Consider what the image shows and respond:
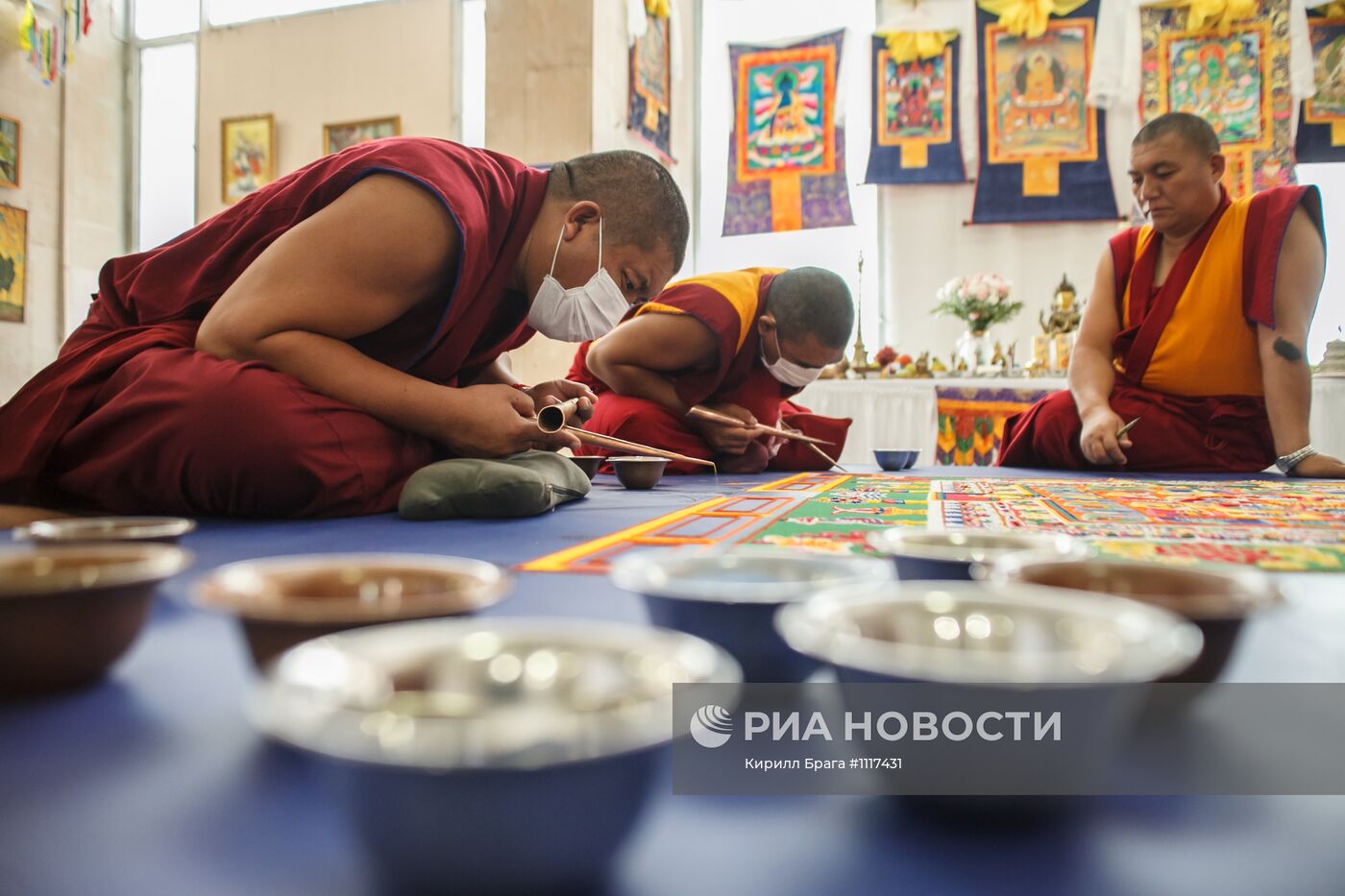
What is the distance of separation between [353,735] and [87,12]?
27.0 feet

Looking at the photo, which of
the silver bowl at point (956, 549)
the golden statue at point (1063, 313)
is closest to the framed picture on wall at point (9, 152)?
the golden statue at point (1063, 313)

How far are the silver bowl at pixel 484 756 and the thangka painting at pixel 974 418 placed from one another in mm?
4713

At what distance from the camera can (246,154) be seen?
7141 mm

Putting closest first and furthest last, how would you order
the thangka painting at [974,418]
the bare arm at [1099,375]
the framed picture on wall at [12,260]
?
the bare arm at [1099,375], the thangka painting at [974,418], the framed picture on wall at [12,260]

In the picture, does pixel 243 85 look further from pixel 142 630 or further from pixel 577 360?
pixel 142 630

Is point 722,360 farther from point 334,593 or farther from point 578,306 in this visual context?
point 334,593

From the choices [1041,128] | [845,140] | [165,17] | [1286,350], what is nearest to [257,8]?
[165,17]

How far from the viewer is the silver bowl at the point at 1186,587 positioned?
550 millimetres

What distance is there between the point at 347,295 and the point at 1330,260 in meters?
6.57

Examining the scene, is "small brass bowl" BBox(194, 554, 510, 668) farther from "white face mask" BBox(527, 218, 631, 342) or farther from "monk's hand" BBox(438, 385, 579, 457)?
"white face mask" BBox(527, 218, 631, 342)

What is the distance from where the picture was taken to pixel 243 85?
7129mm

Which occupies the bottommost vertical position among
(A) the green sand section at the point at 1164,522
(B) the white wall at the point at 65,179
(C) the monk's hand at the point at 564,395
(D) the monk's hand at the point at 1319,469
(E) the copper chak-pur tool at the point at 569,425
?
(A) the green sand section at the point at 1164,522

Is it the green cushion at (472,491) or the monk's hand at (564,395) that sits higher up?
the monk's hand at (564,395)

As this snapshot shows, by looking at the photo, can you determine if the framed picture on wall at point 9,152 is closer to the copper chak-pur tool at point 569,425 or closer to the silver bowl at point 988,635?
the copper chak-pur tool at point 569,425
